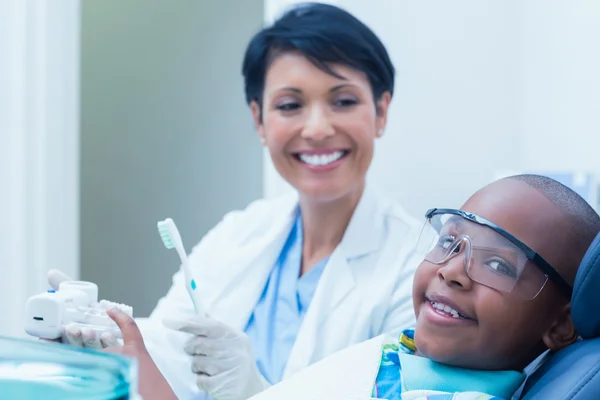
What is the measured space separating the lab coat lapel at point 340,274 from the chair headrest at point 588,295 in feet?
2.13

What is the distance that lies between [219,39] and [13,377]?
106 inches

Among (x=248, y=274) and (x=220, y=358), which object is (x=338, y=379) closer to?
(x=220, y=358)

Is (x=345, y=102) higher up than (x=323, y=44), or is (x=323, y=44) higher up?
(x=323, y=44)

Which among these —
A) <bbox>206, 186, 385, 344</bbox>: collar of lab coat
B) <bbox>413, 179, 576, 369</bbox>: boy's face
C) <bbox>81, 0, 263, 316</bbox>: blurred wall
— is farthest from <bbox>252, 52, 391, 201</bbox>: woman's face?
<bbox>81, 0, 263, 316</bbox>: blurred wall

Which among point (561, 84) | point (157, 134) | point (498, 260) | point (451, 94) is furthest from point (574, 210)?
point (157, 134)

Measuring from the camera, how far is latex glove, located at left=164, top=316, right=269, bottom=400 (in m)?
1.27

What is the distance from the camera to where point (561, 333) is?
102 cm

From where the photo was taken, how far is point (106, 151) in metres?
3.02

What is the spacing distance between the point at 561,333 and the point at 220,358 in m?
0.68

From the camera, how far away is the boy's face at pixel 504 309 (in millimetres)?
995

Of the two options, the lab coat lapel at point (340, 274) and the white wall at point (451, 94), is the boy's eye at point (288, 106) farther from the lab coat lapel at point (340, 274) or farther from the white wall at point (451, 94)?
the white wall at point (451, 94)

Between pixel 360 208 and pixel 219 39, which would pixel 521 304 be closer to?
pixel 360 208

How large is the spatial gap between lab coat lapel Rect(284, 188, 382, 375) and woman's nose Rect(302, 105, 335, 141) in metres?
0.25

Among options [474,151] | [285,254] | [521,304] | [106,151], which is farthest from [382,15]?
[106,151]
